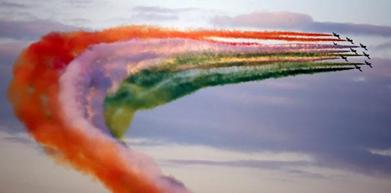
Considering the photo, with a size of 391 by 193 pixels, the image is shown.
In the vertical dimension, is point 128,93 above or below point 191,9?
below

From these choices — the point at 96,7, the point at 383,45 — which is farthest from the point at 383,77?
the point at 96,7

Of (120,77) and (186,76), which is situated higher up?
(186,76)

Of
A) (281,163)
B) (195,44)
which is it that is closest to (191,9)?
(195,44)

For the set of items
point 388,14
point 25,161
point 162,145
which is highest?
point 388,14

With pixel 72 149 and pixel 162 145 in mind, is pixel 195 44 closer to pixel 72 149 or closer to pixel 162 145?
pixel 162 145
